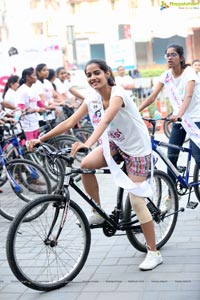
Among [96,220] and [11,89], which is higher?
[11,89]

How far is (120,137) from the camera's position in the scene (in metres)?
4.27

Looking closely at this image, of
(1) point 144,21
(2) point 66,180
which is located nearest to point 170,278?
(2) point 66,180

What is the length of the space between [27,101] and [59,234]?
14.8ft

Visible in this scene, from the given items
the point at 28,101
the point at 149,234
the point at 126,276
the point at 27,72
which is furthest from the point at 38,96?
the point at 126,276

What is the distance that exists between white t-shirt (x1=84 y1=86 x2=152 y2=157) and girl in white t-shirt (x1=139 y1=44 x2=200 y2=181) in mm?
1158

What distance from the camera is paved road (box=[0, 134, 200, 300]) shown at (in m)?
3.84

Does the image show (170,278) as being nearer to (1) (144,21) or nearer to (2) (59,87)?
(2) (59,87)

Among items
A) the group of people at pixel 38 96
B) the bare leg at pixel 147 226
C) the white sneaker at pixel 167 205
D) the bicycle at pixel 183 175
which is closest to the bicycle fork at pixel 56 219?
the bare leg at pixel 147 226

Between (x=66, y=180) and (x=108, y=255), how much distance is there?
1.00 metres

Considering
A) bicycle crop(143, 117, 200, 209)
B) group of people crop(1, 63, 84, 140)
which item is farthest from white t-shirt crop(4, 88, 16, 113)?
bicycle crop(143, 117, 200, 209)

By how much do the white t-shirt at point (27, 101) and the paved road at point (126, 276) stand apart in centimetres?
333

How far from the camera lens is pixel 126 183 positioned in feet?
13.8

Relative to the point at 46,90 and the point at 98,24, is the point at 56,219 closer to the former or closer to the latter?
the point at 46,90

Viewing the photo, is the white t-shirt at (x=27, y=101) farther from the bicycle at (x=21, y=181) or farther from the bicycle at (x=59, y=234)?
the bicycle at (x=59, y=234)
